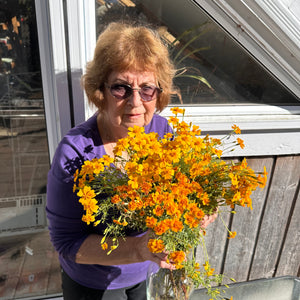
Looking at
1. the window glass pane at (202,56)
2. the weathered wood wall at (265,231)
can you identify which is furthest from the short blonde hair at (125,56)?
the weathered wood wall at (265,231)

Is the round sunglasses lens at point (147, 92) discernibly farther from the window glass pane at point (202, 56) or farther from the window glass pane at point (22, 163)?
the window glass pane at point (22, 163)

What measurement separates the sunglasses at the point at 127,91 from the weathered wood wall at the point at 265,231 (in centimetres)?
88

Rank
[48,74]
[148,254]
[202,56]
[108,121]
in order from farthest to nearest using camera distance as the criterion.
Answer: [202,56] → [48,74] → [108,121] → [148,254]

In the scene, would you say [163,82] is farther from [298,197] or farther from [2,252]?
[2,252]

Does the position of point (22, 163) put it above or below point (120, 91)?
below

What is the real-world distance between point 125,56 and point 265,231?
59.4 inches

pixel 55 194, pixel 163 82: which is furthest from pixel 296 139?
pixel 55 194

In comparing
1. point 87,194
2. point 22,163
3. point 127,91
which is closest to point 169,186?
point 87,194

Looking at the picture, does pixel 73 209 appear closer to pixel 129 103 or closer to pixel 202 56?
pixel 129 103

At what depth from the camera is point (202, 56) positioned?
143cm

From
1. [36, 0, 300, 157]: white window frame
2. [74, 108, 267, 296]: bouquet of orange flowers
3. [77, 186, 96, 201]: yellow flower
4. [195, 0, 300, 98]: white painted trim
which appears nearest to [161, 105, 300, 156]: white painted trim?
[36, 0, 300, 157]: white window frame

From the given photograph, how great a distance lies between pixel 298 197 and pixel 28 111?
5.55 feet

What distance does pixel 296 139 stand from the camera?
161 cm

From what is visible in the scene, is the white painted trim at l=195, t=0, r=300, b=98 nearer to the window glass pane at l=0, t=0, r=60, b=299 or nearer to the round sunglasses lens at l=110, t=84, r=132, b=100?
the round sunglasses lens at l=110, t=84, r=132, b=100
